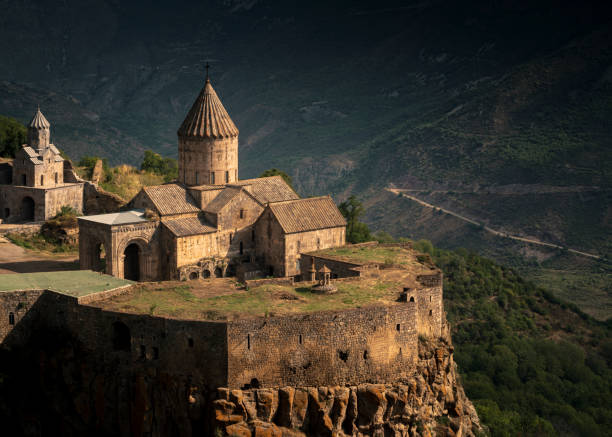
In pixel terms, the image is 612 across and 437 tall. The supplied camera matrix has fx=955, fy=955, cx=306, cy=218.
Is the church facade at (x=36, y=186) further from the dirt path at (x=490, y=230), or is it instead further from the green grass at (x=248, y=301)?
the dirt path at (x=490, y=230)

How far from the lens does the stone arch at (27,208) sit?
163ft

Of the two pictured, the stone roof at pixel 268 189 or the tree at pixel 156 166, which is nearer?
the stone roof at pixel 268 189

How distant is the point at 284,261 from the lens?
4203cm

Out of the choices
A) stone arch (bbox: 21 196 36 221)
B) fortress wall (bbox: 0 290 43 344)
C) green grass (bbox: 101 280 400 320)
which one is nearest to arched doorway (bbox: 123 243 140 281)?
green grass (bbox: 101 280 400 320)

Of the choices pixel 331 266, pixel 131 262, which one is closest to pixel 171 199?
pixel 131 262

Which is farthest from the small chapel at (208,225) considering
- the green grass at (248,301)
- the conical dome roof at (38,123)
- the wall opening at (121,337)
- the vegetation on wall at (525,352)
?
the vegetation on wall at (525,352)

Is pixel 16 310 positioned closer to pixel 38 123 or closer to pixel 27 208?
pixel 27 208

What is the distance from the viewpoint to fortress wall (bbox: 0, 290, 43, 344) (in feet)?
112

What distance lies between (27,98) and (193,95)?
2686 cm

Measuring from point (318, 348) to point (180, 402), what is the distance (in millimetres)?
4897

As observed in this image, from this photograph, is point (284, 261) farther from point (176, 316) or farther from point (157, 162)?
point (157, 162)

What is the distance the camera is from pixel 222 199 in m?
43.1

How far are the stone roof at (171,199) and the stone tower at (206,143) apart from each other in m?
1.09

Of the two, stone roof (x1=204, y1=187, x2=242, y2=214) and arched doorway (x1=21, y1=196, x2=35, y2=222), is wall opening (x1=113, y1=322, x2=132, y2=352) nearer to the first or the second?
stone roof (x1=204, y1=187, x2=242, y2=214)
